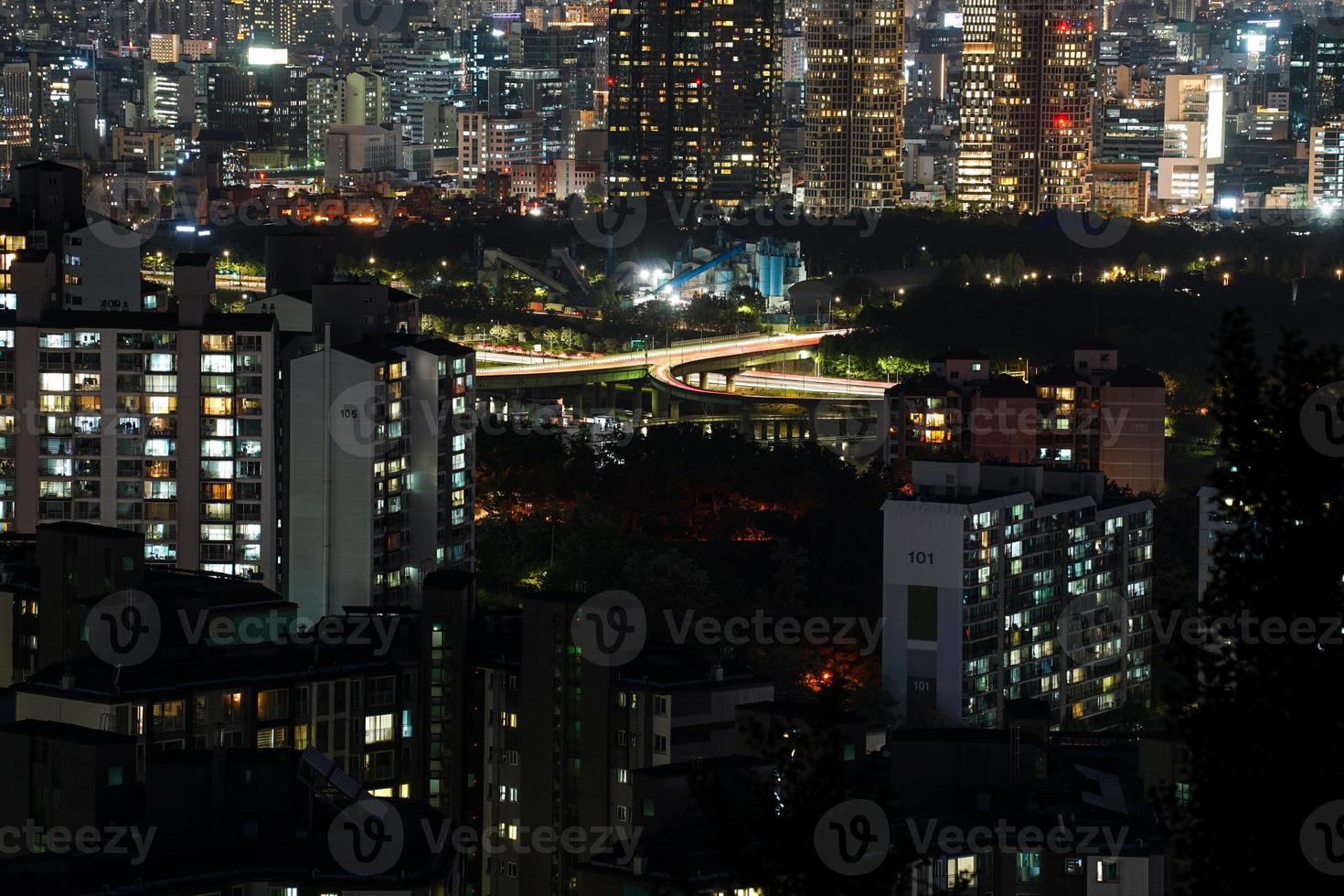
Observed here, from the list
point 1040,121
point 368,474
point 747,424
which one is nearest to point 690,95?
point 1040,121

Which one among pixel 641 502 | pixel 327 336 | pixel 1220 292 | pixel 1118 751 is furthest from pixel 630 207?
pixel 1118 751

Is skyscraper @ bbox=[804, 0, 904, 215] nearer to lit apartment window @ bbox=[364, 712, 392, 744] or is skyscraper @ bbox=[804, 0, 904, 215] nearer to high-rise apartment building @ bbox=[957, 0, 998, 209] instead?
high-rise apartment building @ bbox=[957, 0, 998, 209]

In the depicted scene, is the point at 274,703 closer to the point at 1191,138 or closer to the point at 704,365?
the point at 704,365

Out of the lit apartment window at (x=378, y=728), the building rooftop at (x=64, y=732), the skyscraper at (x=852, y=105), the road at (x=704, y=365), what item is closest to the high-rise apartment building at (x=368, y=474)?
the lit apartment window at (x=378, y=728)

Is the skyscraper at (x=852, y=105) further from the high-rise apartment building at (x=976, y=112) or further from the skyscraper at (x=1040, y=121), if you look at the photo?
the skyscraper at (x=1040, y=121)

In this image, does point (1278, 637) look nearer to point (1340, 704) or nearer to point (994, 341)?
point (1340, 704)
